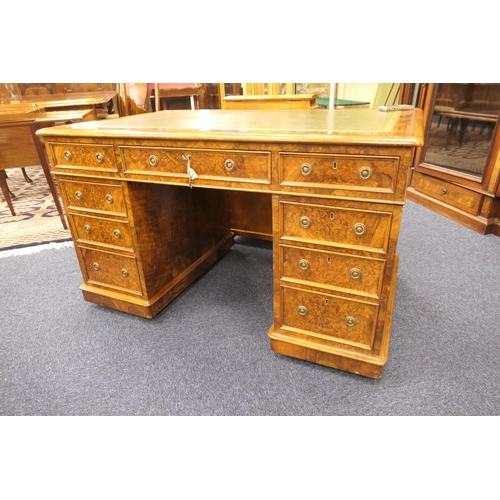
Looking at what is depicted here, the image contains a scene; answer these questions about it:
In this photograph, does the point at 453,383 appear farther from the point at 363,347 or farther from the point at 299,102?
the point at 299,102

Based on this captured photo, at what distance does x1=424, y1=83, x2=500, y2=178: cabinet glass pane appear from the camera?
7.64 ft

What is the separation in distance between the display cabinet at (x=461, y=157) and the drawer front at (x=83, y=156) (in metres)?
2.20

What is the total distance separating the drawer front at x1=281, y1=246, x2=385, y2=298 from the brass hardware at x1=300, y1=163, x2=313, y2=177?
9.9 inches

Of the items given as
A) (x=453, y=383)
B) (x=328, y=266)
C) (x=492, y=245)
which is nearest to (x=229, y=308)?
(x=328, y=266)

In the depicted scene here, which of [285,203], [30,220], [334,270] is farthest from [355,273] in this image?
[30,220]

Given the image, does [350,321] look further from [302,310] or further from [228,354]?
[228,354]

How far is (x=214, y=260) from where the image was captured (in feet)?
6.79

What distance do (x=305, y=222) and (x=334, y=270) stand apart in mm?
186

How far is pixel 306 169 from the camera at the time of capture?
105 cm

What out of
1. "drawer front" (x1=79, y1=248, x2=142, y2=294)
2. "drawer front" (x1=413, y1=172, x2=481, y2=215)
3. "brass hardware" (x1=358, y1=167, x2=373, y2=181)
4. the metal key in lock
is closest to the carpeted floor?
"drawer front" (x1=79, y1=248, x2=142, y2=294)

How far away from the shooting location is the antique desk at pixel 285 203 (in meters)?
1.01

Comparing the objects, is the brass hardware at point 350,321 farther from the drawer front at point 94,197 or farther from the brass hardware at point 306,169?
the drawer front at point 94,197

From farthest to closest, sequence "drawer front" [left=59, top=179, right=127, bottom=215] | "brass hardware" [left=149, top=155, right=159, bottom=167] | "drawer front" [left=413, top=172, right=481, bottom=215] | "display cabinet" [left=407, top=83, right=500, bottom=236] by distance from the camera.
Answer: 1. "drawer front" [left=413, top=172, right=481, bottom=215]
2. "display cabinet" [left=407, top=83, right=500, bottom=236]
3. "drawer front" [left=59, top=179, right=127, bottom=215]
4. "brass hardware" [left=149, top=155, right=159, bottom=167]

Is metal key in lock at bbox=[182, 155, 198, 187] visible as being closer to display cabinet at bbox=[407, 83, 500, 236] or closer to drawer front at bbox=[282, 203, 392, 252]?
drawer front at bbox=[282, 203, 392, 252]
